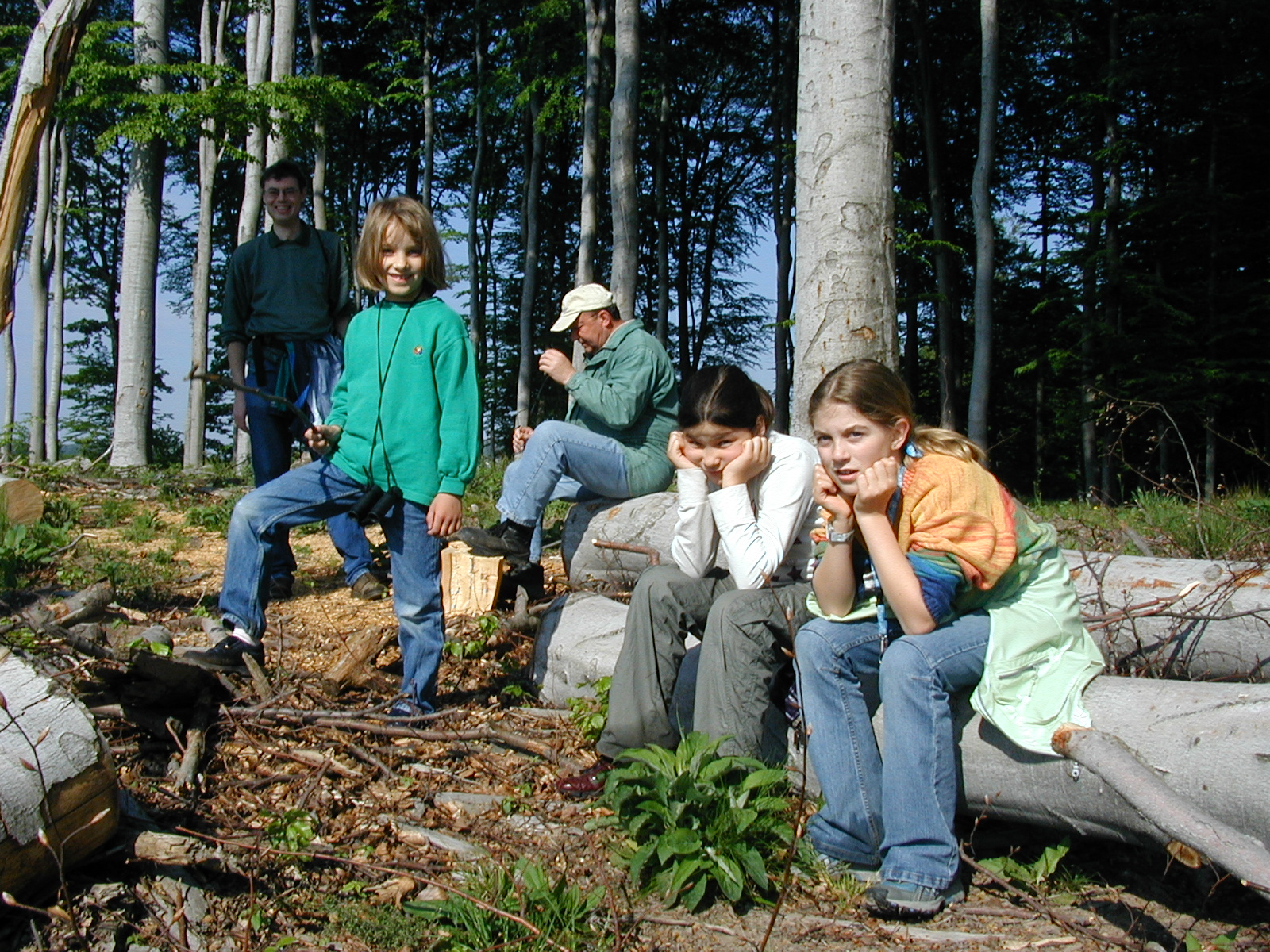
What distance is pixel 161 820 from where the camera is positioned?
2.88 metres

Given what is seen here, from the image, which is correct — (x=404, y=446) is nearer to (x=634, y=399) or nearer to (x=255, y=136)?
(x=634, y=399)

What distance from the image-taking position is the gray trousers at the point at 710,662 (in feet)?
10.3

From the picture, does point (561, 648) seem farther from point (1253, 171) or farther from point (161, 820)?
point (1253, 171)

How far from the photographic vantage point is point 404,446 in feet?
12.2

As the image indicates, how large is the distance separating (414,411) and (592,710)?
4.33ft

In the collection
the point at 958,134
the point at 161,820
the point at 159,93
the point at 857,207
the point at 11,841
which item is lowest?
the point at 161,820

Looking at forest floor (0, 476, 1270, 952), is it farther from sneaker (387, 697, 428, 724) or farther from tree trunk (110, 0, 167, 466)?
tree trunk (110, 0, 167, 466)

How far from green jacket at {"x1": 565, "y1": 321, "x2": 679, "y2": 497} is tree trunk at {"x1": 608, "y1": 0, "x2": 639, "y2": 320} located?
4.58 metres

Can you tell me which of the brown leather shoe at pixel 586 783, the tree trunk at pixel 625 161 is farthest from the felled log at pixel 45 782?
the tree trunk at pixel 625 161

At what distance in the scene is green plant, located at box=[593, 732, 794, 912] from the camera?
8.75 ft

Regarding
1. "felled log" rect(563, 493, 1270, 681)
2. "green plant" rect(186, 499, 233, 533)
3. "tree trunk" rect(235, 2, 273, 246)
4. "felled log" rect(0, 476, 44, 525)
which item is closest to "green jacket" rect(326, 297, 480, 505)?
"felled log" rect(563, 493, 1270, 681)

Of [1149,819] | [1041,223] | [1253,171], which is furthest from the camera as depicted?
[1041,223]

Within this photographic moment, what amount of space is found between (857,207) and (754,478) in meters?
1.49

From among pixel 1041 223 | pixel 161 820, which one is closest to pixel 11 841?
pixel 161 820
